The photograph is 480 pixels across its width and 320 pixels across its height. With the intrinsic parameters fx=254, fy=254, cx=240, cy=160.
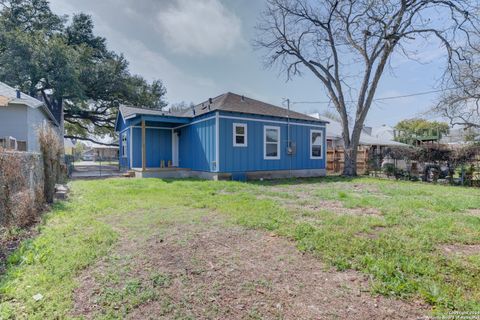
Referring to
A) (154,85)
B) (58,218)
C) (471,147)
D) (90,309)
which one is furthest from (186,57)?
(90,309)

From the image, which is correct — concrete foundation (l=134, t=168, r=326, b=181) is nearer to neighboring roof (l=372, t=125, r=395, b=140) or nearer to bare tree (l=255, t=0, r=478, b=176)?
bare tree (l=255, t=0, r=478, b=176)

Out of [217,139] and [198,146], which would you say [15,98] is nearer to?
[198,146]

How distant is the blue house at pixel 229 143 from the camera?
413 inches

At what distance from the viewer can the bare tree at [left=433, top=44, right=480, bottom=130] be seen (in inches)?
511

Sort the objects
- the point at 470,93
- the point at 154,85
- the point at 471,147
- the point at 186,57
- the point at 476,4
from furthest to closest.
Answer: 1. the point at 154,85
2. the point at 186,57
3. the point at 470,93
4. the point at 476,4
5. the point at 471,147

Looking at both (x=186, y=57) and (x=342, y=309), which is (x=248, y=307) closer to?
(x=342, y=309)

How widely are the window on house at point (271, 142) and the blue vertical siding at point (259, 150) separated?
0.18m

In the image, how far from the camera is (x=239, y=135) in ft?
35.4

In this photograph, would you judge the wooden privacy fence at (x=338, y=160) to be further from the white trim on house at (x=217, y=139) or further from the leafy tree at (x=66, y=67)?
the leafy tree at (x=66, y=67)

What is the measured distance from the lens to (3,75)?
17.0 metres

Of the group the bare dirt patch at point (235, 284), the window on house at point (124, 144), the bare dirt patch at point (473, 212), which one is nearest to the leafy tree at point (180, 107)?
the window on house at point (124, 144)

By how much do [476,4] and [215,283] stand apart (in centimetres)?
1544

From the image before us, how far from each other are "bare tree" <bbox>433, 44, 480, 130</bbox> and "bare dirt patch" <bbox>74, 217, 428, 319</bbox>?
14984 mm

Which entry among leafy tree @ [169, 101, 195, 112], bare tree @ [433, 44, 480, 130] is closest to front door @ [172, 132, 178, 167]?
leafy tree @ [169, 101, 195, 112]
